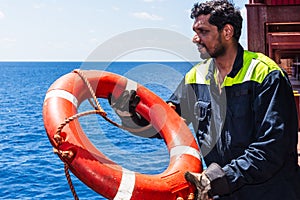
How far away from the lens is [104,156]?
2.37 meters

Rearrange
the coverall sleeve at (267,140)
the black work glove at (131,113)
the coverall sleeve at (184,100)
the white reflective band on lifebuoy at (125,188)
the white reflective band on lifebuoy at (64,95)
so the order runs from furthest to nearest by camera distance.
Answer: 1. the black work glove at (131,113)
2. the white reflective band on lifebuoy at (64,95)
3. the coverall sleeve at (184,100)
4. the white reflective band on lifebuoy at (125,188)
5. the coverall sleeve at (267,140)

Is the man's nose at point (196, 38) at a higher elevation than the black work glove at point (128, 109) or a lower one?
higher

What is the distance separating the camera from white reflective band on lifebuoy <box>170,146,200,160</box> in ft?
8.18

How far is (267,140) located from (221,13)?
61 centimetres

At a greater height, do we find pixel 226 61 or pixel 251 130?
pixel 226 61

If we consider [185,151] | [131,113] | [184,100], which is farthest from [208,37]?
[131,113]

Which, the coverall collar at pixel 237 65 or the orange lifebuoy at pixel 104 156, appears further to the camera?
the orange lifebuoy at pixel 104 156

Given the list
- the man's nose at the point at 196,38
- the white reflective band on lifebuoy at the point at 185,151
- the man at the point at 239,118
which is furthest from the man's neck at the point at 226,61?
the white reflective band on lifebuoy at the point at 185,151

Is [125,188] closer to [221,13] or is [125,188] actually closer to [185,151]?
[185,151]

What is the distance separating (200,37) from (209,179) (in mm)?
653

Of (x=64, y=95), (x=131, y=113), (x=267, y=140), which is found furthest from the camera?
(x=131, y=113)

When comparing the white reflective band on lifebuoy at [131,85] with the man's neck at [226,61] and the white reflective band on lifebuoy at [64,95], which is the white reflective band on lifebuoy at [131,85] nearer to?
the white reflective band on lifebuoy at [64,95]

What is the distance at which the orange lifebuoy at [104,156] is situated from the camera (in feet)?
7.13

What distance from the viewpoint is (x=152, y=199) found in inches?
85.7
